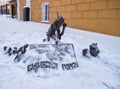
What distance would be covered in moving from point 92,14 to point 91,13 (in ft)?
0.28

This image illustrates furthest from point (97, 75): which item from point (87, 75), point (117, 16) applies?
point (117, 16)

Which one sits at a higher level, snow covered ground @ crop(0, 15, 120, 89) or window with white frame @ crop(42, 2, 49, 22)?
window with white frame @ crop(42, 2, 49, 22)

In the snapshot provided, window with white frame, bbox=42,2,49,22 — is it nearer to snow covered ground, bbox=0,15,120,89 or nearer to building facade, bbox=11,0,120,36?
building facade, bbox=11,0,120,36

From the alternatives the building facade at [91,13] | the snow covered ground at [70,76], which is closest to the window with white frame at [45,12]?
the building facade at [91,13]

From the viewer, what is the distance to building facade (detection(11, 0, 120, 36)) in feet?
22.9

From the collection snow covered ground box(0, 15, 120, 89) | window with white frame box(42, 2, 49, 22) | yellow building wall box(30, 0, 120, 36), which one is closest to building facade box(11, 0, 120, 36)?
yellow building wall box(30, 0, 120, 36)

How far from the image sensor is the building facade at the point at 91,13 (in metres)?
6.99

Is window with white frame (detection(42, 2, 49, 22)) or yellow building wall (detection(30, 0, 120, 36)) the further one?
window with white frame (detection(42, 2, 49, 22))

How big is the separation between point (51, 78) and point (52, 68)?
32cm

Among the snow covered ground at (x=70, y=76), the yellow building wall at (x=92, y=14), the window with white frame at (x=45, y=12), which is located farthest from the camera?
the window with white frame at (x=45, y=12)

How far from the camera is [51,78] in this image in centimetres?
327

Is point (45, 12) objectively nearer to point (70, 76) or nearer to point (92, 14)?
point (92, 14)

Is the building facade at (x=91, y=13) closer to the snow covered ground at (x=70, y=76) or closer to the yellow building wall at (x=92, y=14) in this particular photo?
the yellow building wall at (x=92, y=14)

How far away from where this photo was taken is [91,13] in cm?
821
